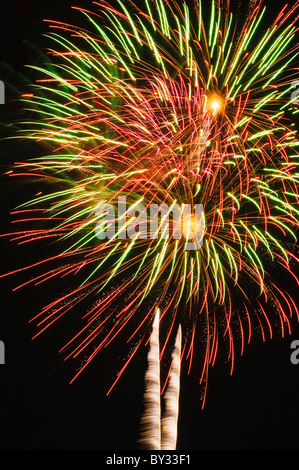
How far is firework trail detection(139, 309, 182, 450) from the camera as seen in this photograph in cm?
433

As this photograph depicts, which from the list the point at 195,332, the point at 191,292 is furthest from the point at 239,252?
the point at 195,332

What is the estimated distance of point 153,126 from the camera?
4617mm

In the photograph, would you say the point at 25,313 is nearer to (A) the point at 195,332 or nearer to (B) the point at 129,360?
(B) the point at 129,360

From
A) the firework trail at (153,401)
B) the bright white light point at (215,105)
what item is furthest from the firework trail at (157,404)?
the bright white light point at (215,105)

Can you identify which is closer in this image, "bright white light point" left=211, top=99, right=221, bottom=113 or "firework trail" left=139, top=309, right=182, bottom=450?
"firework trail" left=139, top=309, right=182, bottom=450

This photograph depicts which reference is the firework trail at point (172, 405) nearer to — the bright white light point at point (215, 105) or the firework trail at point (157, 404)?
the firework trail at point (157, 404)

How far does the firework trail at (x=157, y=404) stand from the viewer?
433 cm

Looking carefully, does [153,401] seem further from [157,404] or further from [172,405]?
[172,405]

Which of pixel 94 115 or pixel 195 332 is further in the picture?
pixel 195 332

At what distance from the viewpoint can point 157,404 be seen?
459cm

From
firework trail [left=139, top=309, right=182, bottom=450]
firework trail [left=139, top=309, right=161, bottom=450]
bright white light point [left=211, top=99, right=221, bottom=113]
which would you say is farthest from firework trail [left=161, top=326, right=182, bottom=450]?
bright white light point [left=211, top=99, right=221, bottom=113]

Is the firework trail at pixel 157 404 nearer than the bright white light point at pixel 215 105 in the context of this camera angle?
Yes

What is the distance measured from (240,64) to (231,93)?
37 centimetres

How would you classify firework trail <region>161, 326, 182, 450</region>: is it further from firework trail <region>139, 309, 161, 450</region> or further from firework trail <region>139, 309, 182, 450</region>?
firework trail <region>139, 309, 161, 450</region>
